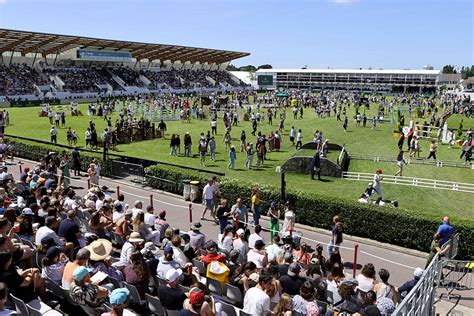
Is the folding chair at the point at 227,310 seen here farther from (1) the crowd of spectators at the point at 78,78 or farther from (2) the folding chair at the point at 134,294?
(1) the crowd of spectators at the point at 78,78

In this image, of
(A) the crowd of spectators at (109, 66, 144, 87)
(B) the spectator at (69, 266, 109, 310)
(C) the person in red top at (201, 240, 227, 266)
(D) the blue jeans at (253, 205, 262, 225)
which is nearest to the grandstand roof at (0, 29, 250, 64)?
(A) the crowd of spectators at (109, 66, 144, 87)

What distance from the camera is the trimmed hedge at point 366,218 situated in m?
12.0

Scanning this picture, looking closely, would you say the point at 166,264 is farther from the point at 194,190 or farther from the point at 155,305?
the point at 194,190

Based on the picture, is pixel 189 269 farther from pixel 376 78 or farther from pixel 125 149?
pixel 376 78

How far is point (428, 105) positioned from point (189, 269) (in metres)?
54.4

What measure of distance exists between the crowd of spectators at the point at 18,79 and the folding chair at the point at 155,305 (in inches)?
2062

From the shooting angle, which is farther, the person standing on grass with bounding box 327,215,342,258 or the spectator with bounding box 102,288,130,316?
the person standing on grass with bounding box 327,215,342,258

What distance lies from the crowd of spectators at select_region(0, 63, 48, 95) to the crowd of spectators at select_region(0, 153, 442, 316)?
48.6m

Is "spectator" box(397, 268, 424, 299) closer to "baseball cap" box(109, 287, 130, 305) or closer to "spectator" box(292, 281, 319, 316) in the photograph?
"spectator" box(292, 281, 319, 316)

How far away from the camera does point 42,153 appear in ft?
72.2

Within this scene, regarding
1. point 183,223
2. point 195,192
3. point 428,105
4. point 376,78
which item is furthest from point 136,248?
point 376,78

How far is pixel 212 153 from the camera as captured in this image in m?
23.5

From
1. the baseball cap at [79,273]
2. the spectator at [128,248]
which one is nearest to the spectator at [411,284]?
the spectator at [128,248]

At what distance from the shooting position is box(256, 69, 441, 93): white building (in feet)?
357
